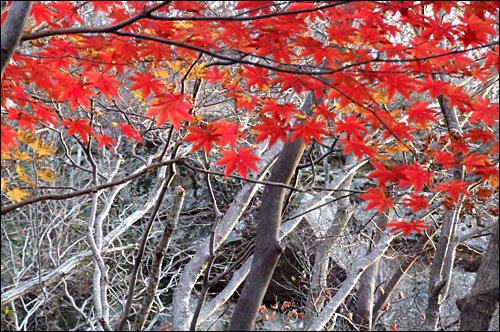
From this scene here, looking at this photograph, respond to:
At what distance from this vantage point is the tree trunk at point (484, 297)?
1.71 m

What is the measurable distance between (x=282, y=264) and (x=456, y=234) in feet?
14.7

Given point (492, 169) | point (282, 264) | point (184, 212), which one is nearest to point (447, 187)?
point (492, 169)

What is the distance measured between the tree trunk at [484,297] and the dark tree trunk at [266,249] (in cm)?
80

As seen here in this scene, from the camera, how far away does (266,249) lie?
7.45 ft

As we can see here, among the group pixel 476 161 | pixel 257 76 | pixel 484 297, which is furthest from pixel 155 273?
pixel 476 161

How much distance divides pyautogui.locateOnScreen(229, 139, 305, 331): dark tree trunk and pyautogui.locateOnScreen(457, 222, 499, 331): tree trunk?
80cm

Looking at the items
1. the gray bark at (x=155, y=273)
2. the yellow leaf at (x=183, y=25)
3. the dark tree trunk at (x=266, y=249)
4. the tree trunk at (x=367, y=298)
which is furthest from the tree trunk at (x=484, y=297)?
the tree trunk at (x=367, y=298)

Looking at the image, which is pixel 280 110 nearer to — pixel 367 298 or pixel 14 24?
pixel 14 24

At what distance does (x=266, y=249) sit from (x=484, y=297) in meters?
0.91

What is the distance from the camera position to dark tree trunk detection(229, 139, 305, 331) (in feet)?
7.26

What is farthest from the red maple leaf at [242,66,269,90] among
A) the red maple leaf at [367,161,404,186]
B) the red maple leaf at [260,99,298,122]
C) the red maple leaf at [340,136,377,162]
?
the red maple leaf at [367,161,404,186]

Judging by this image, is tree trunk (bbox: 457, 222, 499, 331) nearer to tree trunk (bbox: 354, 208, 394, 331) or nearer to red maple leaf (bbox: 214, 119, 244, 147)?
red maple leaf (bbox: 214, 119, 244, 147)

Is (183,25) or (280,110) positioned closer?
(183,25)

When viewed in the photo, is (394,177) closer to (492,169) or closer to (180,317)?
(492,169)
